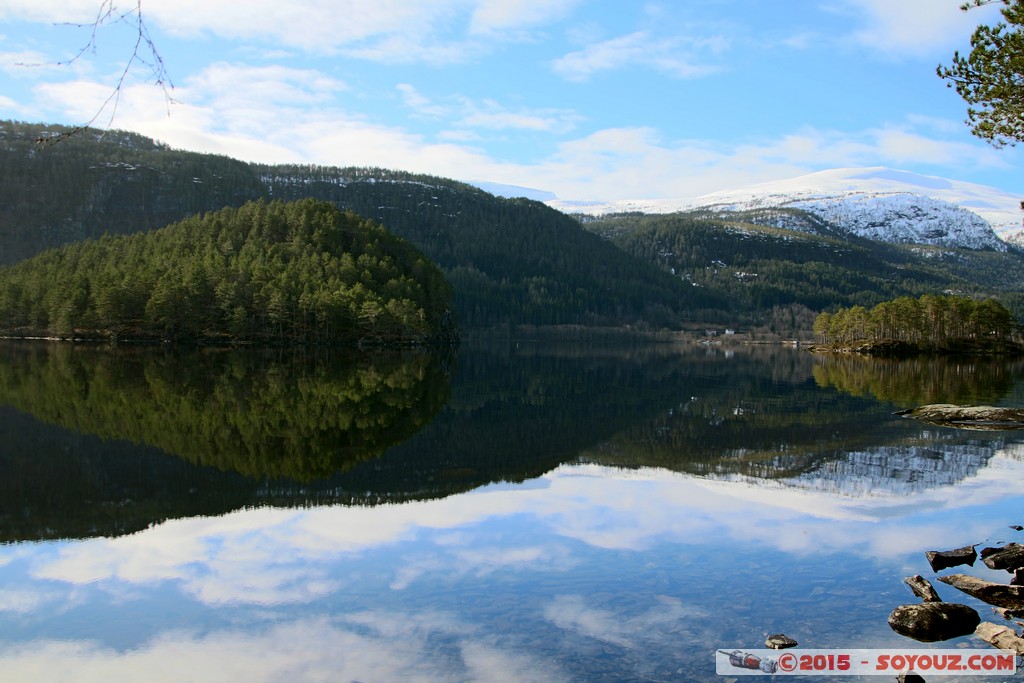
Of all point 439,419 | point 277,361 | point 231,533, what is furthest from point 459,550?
point 277,361

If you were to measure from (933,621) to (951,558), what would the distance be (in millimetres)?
4286

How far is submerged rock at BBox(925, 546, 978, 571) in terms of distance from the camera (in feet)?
52.6

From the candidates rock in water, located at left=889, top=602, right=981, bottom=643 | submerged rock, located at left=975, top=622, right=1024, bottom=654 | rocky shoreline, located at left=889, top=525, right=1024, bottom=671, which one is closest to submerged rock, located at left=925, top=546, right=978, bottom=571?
rocky shoreline, located at left=889, top=525, right=1024, bottom=671

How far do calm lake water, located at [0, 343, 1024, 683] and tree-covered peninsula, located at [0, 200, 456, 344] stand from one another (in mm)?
77542

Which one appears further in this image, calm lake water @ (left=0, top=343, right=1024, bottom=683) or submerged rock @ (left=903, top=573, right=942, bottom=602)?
submerged rock @ (left=903, top=573, right=942, bottom=602)

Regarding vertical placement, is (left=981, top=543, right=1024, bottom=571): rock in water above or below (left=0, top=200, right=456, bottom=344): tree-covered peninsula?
below

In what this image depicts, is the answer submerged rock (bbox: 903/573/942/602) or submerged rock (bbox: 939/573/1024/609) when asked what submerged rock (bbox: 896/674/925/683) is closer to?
submerged rock (bbox: 903/573/942/602)

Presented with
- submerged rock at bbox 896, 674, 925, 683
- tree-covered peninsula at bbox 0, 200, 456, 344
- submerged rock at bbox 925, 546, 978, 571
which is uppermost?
tree-covered peninsula at bbox 0, 200, 456, 344

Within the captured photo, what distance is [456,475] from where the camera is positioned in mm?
24062

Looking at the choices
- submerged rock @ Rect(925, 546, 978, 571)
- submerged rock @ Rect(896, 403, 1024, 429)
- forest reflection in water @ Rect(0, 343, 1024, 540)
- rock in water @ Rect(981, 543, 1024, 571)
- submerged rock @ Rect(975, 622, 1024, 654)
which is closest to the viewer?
submerged rock @ Rect(975, 622, 1024, 654)

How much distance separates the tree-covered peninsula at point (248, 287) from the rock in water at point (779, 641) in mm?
104563

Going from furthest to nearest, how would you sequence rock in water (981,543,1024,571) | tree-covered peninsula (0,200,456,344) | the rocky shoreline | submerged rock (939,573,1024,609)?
1. tree-covered peninsula (0,200,456,344)
2. rock in water (981,543,1024,571)
3. submerged rock (939,573,1024,609)
4. the rocky shoreline

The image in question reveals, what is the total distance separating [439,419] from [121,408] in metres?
13.7

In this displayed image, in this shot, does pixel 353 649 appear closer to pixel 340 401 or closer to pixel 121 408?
pixel 121 408
